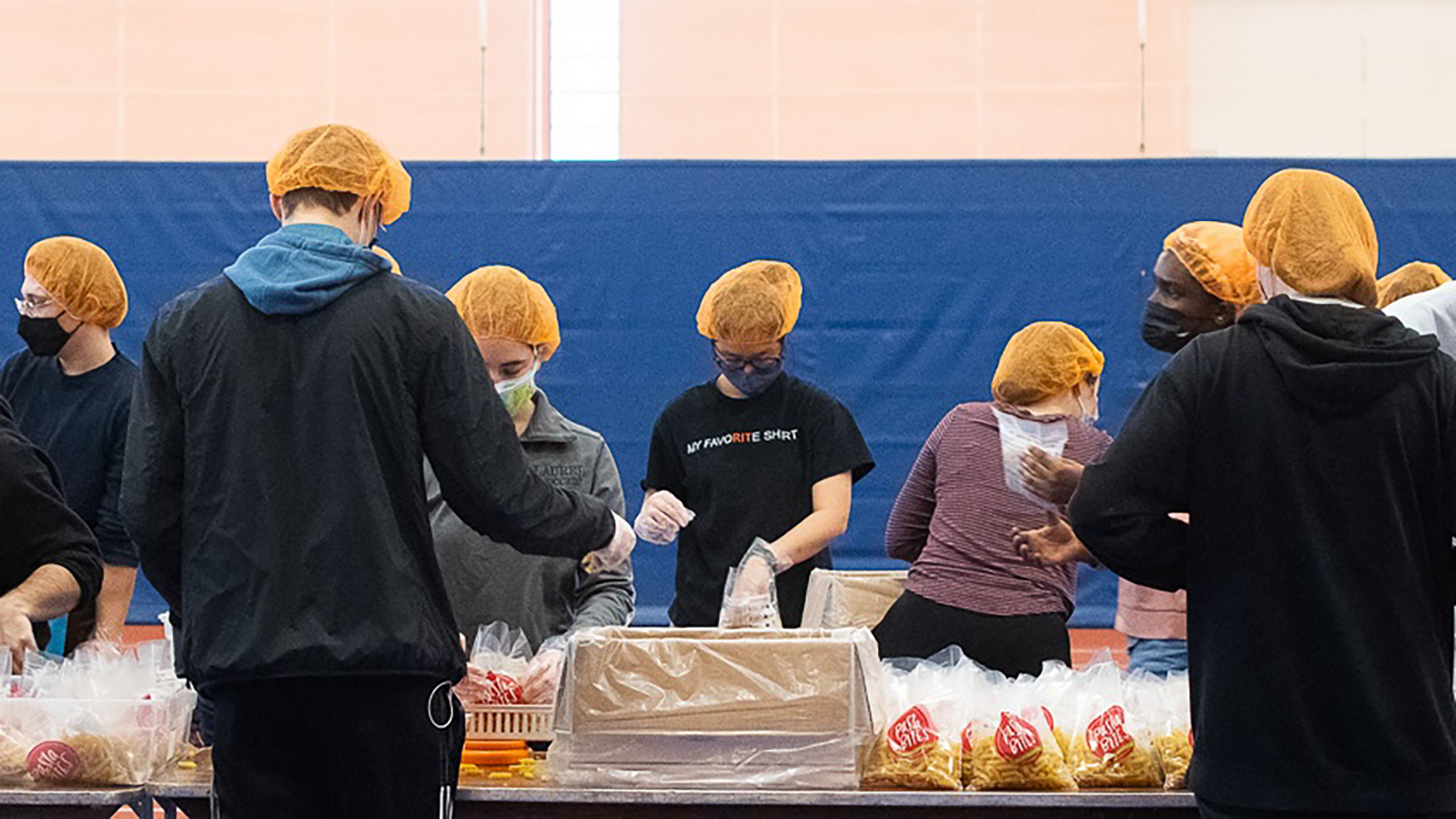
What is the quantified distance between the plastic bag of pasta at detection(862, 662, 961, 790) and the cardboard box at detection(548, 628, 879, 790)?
0.09 feet

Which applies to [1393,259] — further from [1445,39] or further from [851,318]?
[1445,39]

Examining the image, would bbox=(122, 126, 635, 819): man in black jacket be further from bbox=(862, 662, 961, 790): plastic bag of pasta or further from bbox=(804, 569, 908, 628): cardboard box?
bbox=(804, 569, 908, 628): cardboard box

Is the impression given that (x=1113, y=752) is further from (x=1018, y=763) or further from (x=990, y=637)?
(x=990, y=637)

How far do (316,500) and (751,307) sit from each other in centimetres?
142

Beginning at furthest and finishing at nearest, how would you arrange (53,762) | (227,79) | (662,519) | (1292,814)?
(227,79), (662,519), (53,762), (1292,814)

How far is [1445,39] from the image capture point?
7.13 metres

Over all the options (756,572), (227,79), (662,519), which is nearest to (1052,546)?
(756,572)

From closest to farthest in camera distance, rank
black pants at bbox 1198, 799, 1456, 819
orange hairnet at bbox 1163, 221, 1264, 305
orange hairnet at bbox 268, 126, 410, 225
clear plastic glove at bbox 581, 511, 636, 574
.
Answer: black pants at bbox 1198, 799, 1456, 819 < orange hairnet at bbox 268, 126, 410, 225 < clear plastic glove at bbox 581, 511, 636, 574 < orange hairnet at bbox 1163, 221, 1264, 305

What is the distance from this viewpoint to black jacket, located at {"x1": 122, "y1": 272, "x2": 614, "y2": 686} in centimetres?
191

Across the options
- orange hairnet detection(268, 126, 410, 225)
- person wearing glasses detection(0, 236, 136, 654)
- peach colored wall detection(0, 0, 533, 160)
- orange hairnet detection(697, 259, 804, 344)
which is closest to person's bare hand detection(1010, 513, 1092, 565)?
orange hairnet detection(697, 259, 804, 344)

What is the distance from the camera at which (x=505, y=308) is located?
2854 mm

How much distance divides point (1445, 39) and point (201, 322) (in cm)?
652

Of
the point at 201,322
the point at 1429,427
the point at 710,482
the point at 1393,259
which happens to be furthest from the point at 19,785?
the point at 1393,259

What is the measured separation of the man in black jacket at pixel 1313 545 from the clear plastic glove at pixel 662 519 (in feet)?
3.57
